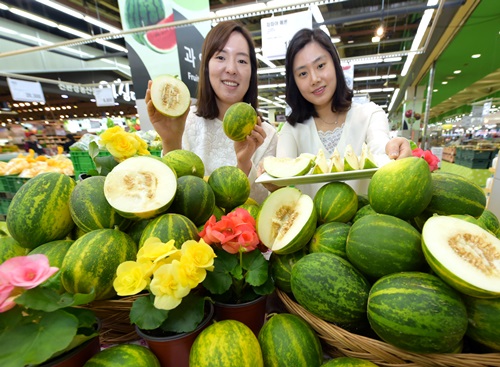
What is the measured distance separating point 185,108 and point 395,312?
1.47 m

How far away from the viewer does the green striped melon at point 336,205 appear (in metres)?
0.87

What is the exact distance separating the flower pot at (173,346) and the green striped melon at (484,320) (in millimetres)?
616

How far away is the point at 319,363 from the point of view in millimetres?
658

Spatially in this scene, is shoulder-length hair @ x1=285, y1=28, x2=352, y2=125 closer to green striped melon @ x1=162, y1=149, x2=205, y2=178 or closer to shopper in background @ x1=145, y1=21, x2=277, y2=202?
shopper in background @ x1=145, y1=21, x2=277, y2=202

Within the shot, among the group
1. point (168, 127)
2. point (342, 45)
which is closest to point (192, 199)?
point (168, 127)

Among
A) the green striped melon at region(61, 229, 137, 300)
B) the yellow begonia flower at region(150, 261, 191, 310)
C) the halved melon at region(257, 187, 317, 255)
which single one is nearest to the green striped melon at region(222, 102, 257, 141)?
the halved melon at region(257, 187, 317, 255)

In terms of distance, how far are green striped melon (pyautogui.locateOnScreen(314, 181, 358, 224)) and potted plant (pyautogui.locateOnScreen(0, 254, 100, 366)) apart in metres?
0.71

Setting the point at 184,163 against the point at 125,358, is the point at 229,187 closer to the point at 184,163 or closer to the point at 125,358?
the point at 184,163

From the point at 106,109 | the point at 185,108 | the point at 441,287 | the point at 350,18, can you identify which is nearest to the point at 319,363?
the point at 441,287

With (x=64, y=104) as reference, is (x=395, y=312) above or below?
below

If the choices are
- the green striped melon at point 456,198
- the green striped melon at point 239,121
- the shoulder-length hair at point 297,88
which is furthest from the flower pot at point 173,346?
the shoulder-length hair at point 297,88

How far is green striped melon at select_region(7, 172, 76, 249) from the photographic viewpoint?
2.72 ft

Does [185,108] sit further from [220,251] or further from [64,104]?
[64,104]

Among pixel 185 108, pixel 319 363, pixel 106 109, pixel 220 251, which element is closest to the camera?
pixel 319 363
